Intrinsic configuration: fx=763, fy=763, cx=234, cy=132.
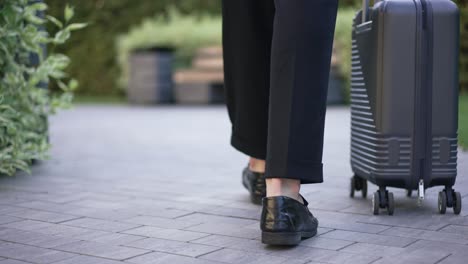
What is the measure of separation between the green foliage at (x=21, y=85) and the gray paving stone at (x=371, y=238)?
5.09 feet

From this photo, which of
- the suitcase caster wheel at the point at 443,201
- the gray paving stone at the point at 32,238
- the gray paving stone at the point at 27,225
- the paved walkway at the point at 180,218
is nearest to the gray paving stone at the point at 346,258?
the paved walkway at the point at 180,218

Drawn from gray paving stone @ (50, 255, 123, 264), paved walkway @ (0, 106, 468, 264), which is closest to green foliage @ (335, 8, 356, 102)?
paved walkway @ (0, 106, 468, 264)

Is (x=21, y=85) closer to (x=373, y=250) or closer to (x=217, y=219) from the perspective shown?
(x=217, y=219)

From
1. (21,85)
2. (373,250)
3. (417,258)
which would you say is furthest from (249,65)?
(21,85)

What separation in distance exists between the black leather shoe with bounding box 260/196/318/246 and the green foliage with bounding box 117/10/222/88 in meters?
8.62

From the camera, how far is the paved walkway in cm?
201

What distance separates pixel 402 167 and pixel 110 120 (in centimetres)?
531

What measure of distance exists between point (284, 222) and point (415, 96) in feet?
2.24

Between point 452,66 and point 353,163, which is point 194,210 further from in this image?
point 452,66

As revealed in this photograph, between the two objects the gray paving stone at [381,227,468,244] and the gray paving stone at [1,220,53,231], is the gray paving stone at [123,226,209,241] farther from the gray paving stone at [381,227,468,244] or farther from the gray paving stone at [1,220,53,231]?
the gray paving stone at [381,227,468,244]

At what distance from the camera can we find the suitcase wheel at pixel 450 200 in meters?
2.49

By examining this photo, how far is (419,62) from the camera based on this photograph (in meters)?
2.44

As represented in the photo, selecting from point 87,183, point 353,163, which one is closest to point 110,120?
point 87,183

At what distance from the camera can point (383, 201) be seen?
98.7 inches
